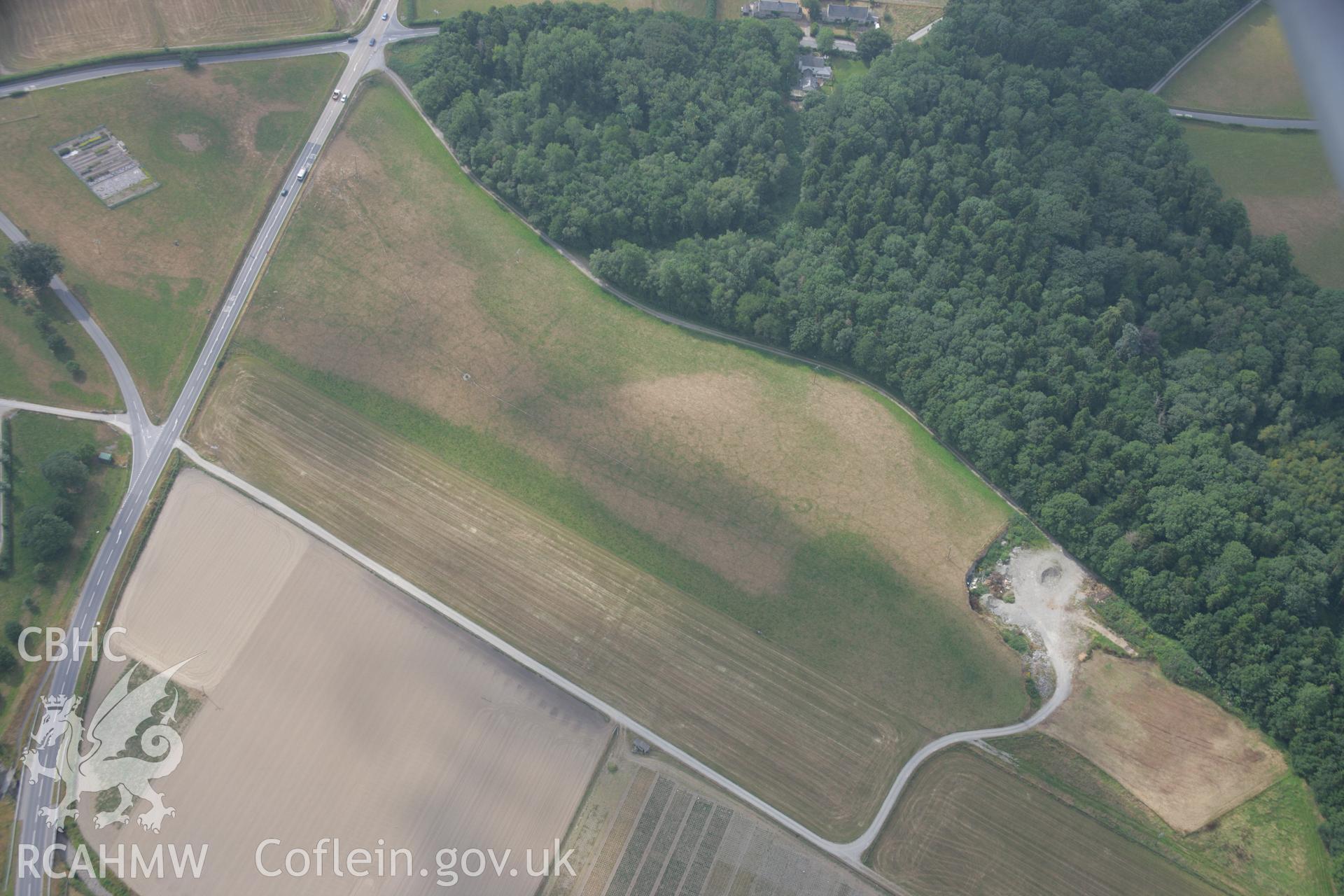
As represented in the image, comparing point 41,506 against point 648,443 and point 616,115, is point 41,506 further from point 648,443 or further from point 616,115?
point 616,115

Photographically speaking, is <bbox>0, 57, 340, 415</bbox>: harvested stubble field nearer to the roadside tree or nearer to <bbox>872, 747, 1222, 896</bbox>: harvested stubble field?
the roadside tree

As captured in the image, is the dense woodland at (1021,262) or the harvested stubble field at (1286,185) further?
the harvested stubble field at (1286,185)

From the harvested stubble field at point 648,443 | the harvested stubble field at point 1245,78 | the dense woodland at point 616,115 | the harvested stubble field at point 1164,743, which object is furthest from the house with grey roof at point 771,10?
the harvested stubble field at point 1164,743

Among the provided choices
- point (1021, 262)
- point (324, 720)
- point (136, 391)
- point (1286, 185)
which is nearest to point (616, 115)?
point (1021, 262)

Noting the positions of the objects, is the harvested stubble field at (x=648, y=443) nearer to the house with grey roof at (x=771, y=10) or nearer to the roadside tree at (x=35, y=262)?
the roadside tree at (x=35, y=262)

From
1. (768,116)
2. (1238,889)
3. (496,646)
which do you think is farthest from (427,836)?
(768,116)

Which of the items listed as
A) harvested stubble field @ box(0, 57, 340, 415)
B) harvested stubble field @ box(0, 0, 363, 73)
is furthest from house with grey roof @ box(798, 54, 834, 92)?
harvested stubble field @ box(0, 57, 340, 415)
